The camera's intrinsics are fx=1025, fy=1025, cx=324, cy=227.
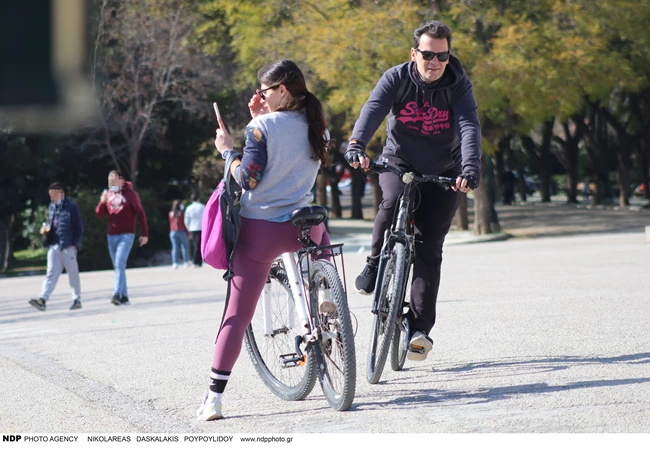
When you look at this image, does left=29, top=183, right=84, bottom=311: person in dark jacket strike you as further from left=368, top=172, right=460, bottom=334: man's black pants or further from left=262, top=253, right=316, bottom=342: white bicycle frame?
left=262, top=253, right=316, bottom=342: white bicycle frame

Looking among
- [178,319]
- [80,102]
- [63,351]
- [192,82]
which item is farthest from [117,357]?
[192,82]

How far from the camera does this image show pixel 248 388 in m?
5.83

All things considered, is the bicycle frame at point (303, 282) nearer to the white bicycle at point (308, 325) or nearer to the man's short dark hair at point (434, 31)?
the white bicycle at point (308, 325)

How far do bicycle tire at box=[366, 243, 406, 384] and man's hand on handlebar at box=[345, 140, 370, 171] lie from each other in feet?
1.62

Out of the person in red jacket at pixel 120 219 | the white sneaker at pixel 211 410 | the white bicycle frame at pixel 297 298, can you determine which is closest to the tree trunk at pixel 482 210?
the person in red jacket at pixel 120 219

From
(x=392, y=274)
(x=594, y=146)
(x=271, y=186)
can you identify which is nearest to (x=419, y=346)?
(x=392, y=274)

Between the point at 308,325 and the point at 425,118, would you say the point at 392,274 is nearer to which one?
the point at 308,325

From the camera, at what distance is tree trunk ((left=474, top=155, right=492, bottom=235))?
28.5 meters

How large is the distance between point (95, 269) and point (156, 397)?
2177cm

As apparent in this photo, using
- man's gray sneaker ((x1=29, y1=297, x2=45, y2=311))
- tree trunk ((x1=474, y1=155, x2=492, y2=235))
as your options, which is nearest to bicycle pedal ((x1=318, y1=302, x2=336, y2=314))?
man's gray sneaker ((x1=29, y1=297, x2=45, y2=311))

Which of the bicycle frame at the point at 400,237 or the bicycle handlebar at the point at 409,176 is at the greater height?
the bicycle handlebar at the point at 409,176

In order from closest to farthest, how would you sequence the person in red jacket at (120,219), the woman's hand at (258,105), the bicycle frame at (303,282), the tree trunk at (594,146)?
the bicycle frame at (303,282) < the woman's hand at (258,105) < the person in red jacket at (120,219) < the tree trunk at (594,146)

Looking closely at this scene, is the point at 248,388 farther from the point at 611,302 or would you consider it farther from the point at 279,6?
the point at 279,6

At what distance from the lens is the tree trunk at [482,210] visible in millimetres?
28453
